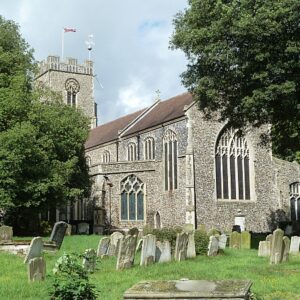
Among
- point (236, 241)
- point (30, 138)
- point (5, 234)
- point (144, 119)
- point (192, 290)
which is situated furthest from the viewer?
point (144, 119)

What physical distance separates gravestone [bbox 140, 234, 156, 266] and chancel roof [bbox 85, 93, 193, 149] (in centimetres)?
2055

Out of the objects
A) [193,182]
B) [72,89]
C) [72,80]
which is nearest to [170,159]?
[193,182]

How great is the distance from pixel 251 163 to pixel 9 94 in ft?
55.5

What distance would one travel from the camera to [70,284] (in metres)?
6.78

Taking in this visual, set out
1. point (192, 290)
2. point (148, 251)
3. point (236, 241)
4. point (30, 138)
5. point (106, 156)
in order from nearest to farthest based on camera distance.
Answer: point (192, 290) → point (148, 251) → point (236, 241) → point (30, 138) → point (106, 156)

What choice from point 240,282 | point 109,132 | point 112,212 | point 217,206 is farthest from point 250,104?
point 109,132

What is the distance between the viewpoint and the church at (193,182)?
106ft

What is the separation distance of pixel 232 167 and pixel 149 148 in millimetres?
6033

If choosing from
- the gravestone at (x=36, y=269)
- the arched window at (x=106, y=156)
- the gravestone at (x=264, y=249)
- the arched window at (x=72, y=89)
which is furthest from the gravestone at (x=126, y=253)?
the arched window at (x=72, y=89)

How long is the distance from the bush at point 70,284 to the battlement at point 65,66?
53.1 metres

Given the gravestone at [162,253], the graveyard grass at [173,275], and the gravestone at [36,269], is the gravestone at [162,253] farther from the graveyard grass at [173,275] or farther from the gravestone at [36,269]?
the gravestone at [36,269]

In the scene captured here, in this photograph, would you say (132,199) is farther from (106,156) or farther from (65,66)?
(65,66)

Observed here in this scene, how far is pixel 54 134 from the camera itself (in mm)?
27922

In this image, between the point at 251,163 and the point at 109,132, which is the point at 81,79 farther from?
the point at 251,163
